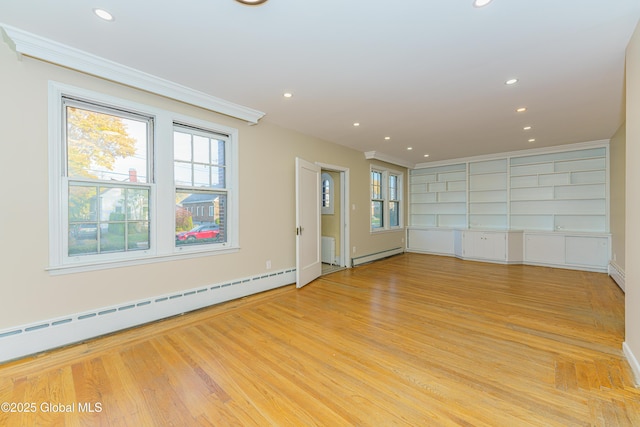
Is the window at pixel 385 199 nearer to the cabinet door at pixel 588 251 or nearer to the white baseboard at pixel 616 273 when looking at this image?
the cabinet door at pixel 588 251

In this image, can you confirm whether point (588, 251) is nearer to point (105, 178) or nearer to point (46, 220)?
point (105, 178)

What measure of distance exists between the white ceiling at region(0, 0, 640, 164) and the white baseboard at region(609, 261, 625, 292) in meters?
2.40

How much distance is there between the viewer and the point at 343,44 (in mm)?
2186

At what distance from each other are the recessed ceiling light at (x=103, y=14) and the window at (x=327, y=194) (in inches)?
173

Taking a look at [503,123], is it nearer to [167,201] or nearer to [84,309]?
[167,201]

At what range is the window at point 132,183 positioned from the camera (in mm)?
2412

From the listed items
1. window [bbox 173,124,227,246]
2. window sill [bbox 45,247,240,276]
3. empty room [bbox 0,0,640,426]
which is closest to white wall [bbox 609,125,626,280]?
empty room [bbox 0,0,640,426]

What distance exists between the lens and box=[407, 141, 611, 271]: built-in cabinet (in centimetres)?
535

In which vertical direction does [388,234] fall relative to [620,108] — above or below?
below

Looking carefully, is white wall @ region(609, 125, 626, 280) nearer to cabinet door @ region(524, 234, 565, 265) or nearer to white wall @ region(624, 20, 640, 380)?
cabinet door @ region(524, 234, 565, 265)

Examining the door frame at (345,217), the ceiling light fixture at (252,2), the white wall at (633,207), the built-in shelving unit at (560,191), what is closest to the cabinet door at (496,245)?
the built-in shelving unit at (560,191)

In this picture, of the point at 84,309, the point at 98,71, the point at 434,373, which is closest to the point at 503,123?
the point at 434,373

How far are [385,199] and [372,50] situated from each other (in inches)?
195

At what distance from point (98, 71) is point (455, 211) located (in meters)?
7.46
